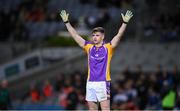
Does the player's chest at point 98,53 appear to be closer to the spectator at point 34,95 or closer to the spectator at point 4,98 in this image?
the spectator at point 4,98

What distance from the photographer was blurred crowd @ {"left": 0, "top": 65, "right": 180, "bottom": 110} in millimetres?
19578

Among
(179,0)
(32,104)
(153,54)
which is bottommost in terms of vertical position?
(32,104)

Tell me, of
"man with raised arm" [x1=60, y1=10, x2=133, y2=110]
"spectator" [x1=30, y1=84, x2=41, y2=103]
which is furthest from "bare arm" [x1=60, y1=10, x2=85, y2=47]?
"spectator" [x1=30, y1=84, x2=41, y2=103]

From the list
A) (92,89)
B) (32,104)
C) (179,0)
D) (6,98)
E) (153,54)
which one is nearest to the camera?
(92,89)

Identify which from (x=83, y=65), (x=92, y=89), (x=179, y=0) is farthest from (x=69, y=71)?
(x=92, y=89)

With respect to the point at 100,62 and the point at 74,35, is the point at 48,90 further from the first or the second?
the point at 100,62

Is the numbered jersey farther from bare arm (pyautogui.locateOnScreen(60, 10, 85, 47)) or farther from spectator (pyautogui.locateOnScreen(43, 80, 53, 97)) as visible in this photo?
spectator (pyautogui.locateOnScreen(43, 80, 53, 97))

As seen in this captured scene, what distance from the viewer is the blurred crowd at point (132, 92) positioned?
19578 mm

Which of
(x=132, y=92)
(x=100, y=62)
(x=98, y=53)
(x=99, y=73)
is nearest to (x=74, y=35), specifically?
(x=98, y=53)

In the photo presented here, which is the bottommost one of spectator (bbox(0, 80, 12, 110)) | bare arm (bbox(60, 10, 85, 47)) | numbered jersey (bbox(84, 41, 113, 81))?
spectator (bbox(0, 80, 12, 110))

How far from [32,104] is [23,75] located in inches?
136

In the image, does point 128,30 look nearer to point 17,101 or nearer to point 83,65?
point 83,65

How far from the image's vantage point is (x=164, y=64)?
23.8 metres

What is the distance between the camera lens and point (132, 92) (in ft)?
67.9
